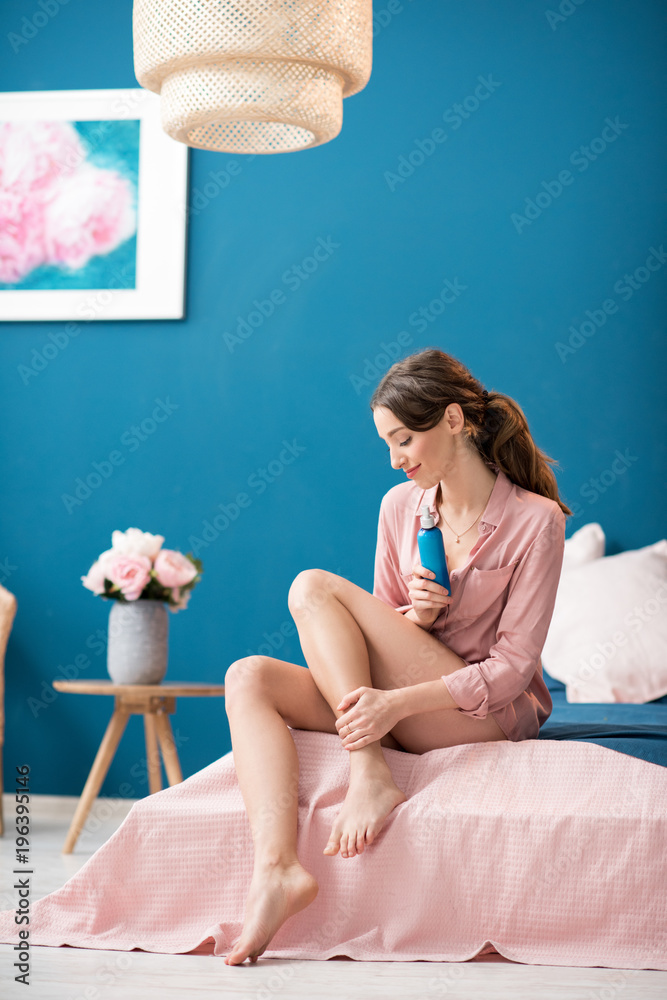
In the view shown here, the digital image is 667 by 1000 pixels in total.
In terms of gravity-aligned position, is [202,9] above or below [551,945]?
above

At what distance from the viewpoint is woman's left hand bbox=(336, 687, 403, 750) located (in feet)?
5.33

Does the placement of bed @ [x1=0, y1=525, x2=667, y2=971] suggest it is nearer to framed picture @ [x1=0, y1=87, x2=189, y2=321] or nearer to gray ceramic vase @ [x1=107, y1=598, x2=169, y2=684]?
gray ceramic vase @ [x1=107, y1=598, x2=169, y2=684]

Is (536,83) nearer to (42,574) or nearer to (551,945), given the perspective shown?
(42,574)

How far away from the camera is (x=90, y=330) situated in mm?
3352

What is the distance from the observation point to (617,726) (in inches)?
74.5

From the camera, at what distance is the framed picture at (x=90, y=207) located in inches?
130

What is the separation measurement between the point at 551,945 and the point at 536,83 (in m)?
2.55

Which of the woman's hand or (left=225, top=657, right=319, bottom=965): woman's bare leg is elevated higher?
the woman's hand

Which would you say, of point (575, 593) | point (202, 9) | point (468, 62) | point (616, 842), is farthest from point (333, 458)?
point (616, 842)
